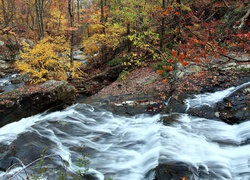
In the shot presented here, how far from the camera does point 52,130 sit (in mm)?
8000

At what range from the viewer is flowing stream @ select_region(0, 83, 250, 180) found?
586 centimetres

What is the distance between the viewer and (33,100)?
10281 mm

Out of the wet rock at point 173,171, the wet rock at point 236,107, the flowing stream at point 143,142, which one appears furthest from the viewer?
the wet rock at point 236,107

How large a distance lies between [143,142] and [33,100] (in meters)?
5.66

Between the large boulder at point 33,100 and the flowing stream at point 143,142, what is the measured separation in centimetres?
50

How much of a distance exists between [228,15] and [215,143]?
1111 centimetres

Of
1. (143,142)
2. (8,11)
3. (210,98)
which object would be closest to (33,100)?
(143,142)

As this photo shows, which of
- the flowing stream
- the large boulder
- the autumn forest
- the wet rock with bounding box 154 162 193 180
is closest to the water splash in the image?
the flowing stream

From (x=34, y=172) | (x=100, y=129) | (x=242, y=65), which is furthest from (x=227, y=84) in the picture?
(x=34, y=172)

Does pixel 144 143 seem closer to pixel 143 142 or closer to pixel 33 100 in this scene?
pixel 143 142

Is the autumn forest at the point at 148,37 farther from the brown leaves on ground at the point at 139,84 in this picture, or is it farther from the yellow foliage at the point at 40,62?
the brown leaves on ground at the point at 139,84

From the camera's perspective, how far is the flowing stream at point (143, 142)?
5855mm

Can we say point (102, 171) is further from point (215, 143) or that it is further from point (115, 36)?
point (115, 36)

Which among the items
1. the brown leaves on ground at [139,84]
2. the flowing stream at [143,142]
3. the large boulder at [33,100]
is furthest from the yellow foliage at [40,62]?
the flowing stream at [143,142]
